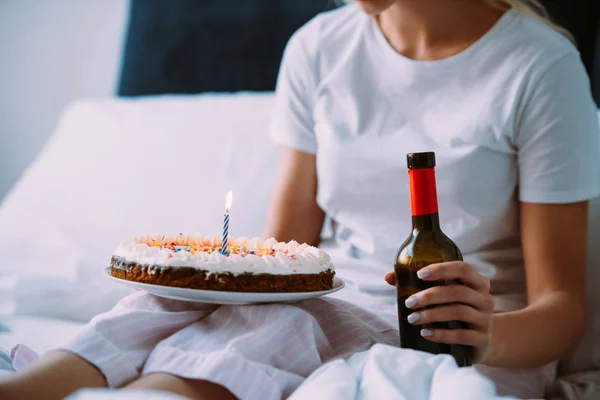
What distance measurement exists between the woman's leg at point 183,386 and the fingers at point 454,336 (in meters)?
0.26

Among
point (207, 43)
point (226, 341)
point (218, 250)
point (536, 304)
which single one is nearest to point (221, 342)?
point (226, 341)

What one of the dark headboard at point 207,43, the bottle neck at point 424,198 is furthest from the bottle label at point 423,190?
the dark headboard at point 207,43

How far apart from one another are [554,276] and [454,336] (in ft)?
1.28

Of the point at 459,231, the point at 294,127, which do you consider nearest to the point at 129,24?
the point at 294,127

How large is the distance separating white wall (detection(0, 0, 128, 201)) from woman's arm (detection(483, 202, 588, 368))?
1936mm

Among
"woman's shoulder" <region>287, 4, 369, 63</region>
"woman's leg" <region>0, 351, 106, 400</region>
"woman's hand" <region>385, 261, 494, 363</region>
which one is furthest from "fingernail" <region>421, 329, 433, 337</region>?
"woman's shoulder" <region>287, 4, 369, 63</region>

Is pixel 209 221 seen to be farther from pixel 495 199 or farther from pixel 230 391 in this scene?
pixel 230 391

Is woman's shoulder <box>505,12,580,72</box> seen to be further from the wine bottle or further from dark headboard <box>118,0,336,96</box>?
dark headboard <box>118,0,336,96</box>

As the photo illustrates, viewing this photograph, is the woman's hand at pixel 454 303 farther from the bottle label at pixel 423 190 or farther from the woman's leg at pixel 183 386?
the woman's leg at pixel 183 386

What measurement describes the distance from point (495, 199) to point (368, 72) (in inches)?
14.4

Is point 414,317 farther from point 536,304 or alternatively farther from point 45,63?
point 45,63

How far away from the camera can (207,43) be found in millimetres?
2154

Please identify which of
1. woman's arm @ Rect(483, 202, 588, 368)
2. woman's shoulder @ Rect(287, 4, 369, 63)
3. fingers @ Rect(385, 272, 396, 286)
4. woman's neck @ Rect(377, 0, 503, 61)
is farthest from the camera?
woman's shoulder @ Rect(287, 4, 369, 63)

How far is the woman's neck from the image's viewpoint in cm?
135
